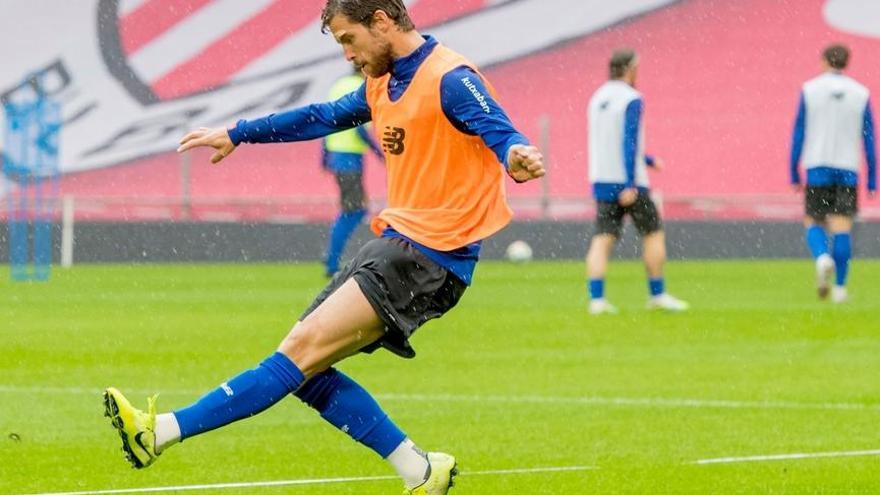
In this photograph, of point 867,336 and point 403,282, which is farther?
point 867,336

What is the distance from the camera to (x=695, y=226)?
27234mm

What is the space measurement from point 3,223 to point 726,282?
10.5 m

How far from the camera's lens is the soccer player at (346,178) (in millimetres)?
20375

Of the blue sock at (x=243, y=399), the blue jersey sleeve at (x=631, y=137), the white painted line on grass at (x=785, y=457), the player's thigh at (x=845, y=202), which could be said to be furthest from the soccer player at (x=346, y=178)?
the blue sock at (x=243, y=399)

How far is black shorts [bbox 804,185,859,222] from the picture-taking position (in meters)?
17.5

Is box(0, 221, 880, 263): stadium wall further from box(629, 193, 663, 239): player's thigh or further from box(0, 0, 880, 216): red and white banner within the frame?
box(629, 193, 663, 239): player's thigh

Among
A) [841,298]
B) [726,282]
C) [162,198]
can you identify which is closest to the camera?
[841,298]

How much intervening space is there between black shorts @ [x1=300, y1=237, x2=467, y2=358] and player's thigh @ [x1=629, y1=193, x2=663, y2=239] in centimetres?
928

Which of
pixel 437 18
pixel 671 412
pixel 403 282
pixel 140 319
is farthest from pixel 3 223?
pixel 403 282

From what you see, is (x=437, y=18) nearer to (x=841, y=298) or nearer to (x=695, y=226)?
(x=695, y=226)

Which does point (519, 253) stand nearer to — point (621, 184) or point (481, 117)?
point (621, 184)

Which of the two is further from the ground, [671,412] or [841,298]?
[671,412]

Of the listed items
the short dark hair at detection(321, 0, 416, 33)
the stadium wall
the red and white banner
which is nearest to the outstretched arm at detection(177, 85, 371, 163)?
the short dark hair at detection(321, 0, 416, 33)

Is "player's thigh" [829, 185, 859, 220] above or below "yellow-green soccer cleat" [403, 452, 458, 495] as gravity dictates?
below
